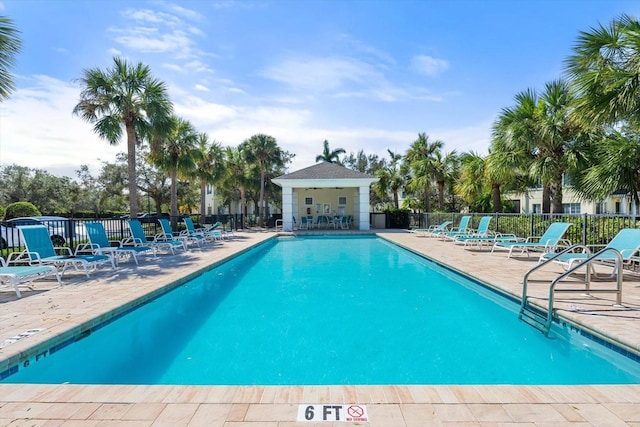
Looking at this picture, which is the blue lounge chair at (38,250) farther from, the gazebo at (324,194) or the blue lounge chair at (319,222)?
the blue lounge chair at (319,222)

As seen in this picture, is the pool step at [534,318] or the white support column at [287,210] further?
the white support column at [287,210]

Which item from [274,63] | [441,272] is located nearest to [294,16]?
[274,63]

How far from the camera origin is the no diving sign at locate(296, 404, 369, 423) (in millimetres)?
2318

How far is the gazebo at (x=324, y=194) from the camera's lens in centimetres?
2220

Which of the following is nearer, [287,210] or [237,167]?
[287,210]

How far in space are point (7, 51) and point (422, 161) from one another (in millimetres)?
20115

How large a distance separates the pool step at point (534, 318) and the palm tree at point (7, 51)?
33.9 ft

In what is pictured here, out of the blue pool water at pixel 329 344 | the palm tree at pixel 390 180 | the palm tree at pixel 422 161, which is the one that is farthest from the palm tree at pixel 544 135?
the palm tree at pixel 390 180

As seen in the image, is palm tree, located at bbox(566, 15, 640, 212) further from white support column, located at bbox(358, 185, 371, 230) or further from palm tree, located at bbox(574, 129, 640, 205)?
white support column, located at bbox(358, 185, 371, 230)

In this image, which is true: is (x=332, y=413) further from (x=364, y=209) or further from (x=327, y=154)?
(x=327, y=154)

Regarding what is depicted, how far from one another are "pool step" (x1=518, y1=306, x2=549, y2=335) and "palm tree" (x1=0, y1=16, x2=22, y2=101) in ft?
33.9

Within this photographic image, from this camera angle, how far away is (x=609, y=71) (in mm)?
7258

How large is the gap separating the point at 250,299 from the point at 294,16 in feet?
28.2

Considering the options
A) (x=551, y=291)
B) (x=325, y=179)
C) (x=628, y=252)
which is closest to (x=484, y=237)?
(x=628, y=252)
